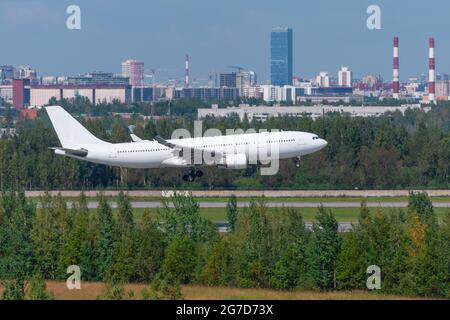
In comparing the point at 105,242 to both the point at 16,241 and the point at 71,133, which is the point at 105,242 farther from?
the point at 71,133

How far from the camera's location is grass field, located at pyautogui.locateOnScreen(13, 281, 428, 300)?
60.0 meters

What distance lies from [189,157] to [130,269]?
27.4 m

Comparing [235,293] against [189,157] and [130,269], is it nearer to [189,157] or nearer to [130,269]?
[130,269]

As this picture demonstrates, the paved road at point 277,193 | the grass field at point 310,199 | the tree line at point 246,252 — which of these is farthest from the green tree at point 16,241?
the paved road at point 277,193

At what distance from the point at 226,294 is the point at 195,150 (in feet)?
111

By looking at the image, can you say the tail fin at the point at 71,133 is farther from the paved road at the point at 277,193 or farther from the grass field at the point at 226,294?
the grass field at the point at 226,294

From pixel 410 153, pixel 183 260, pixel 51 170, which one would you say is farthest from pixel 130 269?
pixel 410 153

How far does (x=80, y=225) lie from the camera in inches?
2899

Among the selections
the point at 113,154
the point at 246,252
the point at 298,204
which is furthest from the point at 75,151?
the point at 246,252

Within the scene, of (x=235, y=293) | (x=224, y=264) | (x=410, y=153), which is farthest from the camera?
(x=410, y=153)

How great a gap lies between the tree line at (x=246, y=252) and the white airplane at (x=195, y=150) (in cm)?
1733

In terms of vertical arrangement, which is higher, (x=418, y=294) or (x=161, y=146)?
(x=161, y=146)

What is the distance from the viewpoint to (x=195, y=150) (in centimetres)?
9456
